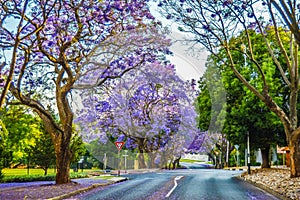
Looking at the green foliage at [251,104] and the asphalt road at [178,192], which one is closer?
the asphalt road at [178,192]

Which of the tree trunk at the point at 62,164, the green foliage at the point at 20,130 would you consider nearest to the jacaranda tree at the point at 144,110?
the green foliage at the point at 20,130

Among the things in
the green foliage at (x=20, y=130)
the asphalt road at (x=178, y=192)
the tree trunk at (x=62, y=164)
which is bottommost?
the asphalt road at (x=178, y=192)

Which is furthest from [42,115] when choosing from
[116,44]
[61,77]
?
[116,44]

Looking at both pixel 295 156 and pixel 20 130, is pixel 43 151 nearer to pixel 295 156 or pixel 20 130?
pixel 20 130

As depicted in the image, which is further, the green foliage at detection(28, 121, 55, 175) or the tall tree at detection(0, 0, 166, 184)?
the green foliage at detection(28, 121, 55, 175)

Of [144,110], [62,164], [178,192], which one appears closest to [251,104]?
[144,110]

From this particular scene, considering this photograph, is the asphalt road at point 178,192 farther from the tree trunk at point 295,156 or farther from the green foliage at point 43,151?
the green foliage at point 43,151

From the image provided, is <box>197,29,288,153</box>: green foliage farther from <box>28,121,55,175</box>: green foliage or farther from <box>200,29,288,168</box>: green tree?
→ <box>28,121,55,175</box>: green foliage

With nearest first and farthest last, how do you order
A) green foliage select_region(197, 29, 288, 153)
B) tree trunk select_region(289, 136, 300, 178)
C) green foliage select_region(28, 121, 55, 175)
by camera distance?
tree trunk select_region(289, 136, 300, 178) → green foliage select_region(197, 29, 288, 153) → green foliage select_region(28, 121, 55, 175)

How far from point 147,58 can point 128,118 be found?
12.3m

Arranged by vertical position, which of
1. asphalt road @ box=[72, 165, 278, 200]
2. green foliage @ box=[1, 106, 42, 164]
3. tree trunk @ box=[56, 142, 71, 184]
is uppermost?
green foliage @ box=[1, 106, 42, 164]

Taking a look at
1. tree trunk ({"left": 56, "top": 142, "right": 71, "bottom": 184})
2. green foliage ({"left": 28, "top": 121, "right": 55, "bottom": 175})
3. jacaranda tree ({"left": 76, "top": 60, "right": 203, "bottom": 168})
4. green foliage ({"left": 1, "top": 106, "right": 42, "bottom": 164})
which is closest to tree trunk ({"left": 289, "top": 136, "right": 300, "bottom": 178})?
jacaranda tree ({"left": 76, "top": 60, "right": 203, "bottom": 168})

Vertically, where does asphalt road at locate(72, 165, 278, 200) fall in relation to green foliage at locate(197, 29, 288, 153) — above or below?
below

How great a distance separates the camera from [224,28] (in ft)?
64.2
